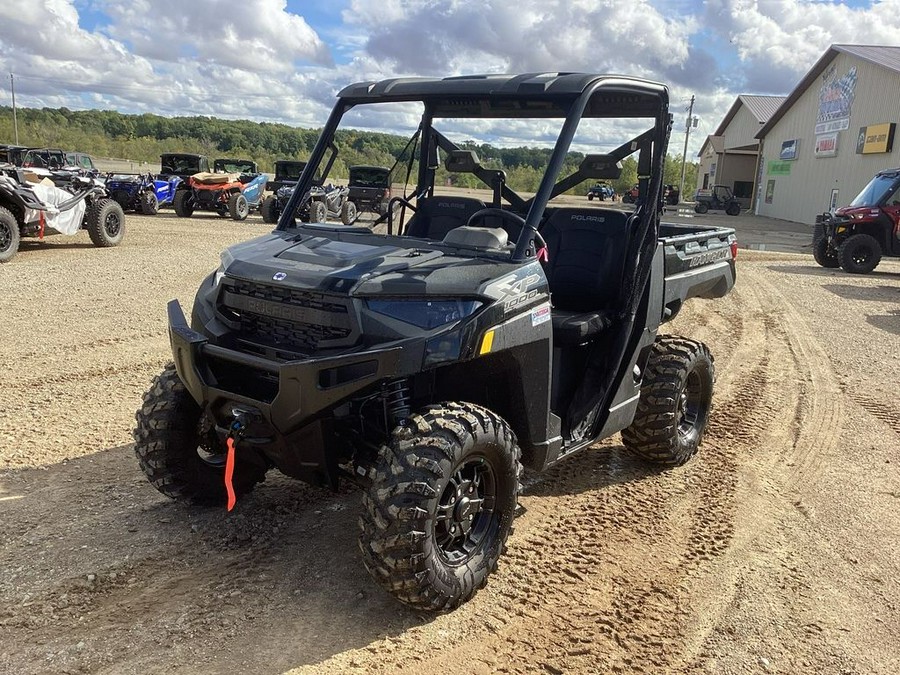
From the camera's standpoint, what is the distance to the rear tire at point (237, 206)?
19750 mm

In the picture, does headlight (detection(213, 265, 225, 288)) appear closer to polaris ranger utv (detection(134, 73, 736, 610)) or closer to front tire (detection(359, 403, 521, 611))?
polaris ranger utv (detection(134, 73, 736, 610))

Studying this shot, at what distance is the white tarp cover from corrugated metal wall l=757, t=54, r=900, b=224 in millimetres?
25655

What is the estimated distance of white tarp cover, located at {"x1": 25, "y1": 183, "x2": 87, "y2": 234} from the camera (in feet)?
39.5

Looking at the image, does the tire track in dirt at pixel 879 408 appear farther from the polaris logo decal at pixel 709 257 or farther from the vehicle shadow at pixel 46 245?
the vehicle shadow at pixel 46 245

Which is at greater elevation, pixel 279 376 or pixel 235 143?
pixel 235 143

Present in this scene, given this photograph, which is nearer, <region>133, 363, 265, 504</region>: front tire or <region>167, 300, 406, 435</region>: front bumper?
<region>167, 300, 406, 435</region>: front bumper

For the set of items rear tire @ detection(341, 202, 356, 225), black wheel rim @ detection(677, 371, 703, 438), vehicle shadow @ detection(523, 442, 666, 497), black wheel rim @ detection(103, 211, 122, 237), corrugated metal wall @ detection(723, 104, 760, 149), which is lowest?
vehicle shadow @ detection(523, 442, 666, 497)

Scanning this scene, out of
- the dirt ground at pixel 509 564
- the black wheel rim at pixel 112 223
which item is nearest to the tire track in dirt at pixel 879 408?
the dirt ground at pixel 509 564

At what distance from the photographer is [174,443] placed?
3455 mm

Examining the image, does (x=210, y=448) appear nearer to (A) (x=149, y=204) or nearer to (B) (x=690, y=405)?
(B) (x=690, y=405)

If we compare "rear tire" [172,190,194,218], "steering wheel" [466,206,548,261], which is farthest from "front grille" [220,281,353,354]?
"rear tire" [172,190,194,218]

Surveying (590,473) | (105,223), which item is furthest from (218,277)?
(105,223)

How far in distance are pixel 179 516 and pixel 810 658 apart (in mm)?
2869

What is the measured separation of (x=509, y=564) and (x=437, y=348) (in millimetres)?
1212
